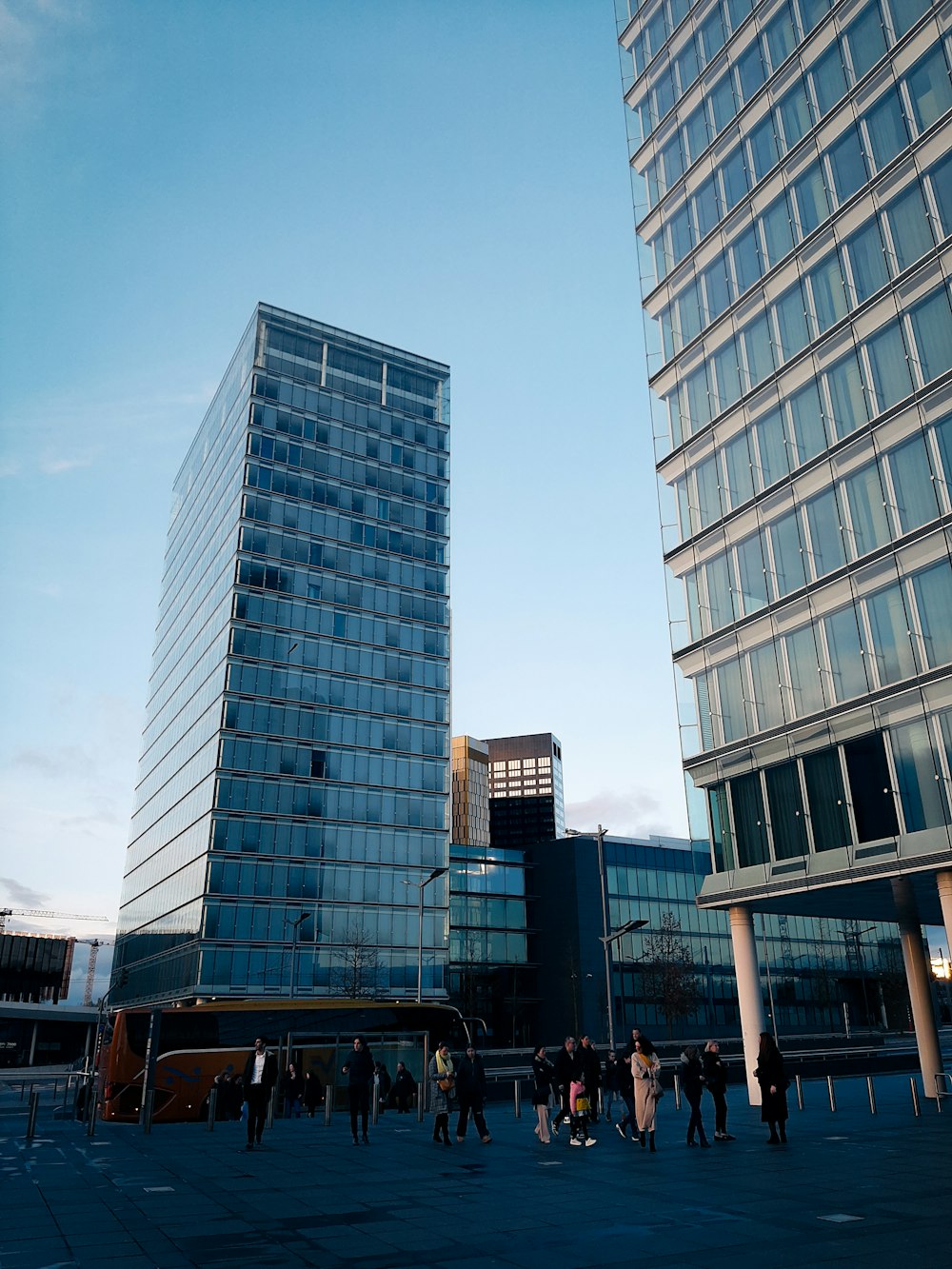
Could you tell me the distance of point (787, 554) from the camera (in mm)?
30078

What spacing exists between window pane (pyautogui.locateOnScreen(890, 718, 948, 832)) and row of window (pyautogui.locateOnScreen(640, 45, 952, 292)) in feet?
53.3

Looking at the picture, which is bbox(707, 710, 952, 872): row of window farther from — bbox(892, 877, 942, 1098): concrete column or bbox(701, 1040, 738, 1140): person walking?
bbox(701, 1040, 738, 1140): person walking

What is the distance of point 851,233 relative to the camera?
29359 millimetres

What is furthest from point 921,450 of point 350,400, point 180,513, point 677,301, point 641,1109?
point 180,513

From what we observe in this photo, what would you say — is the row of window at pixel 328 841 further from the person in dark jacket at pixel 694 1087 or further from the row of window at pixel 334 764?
the person in dark jacket at pixel 694 1087

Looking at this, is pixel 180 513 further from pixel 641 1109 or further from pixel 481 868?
pixel 641 1109

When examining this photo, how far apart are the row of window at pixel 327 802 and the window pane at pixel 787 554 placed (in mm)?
57563

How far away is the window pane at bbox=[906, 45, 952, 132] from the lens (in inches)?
1063

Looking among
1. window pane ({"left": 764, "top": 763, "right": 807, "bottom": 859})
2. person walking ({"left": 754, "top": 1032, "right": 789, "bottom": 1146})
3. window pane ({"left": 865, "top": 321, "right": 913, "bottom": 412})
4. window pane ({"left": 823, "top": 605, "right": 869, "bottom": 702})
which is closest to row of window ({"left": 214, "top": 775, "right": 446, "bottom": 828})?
window pane ({"left": 764, "top": 763, "right": 807, "bottom": 859})

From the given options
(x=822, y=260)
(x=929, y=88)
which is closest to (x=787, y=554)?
(x=822, y=260)

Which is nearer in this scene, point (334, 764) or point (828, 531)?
point (828, 531)

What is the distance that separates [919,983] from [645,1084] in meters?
15.9

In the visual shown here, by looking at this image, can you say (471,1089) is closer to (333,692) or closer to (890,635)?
(890,635)

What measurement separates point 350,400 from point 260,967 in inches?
2047
